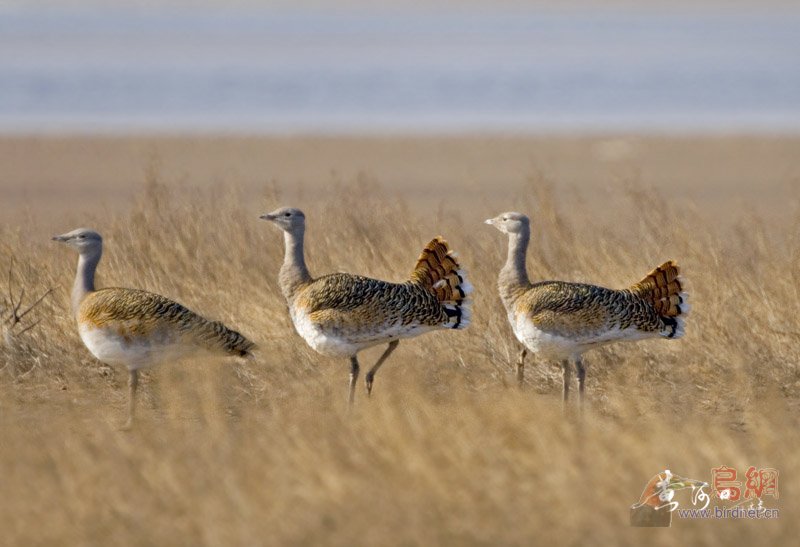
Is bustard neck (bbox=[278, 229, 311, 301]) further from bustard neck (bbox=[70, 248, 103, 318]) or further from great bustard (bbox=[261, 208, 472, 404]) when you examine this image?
bustard neck (bbox=[70, 248, 103, 318])

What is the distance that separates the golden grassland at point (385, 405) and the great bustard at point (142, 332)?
0.26 meters

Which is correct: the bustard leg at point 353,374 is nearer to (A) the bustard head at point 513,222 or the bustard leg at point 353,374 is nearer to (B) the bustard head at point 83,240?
(A) the bustard head at point 513,222

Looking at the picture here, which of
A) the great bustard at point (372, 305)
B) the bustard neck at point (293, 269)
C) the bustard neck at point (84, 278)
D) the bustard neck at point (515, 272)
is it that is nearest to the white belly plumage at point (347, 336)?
the great bustard at point (372, 305)

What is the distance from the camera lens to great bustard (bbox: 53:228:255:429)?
7.27m

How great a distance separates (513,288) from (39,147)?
15310 mm

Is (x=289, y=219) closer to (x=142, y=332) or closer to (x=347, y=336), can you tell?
(x=347, y=336)

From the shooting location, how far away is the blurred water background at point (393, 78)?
1016 inches

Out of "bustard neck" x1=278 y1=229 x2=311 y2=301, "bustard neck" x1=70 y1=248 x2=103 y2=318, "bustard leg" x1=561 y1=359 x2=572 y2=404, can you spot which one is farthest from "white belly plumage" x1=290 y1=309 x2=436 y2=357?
"bustard neck" x1=70 y1=248 x2=103 y2=318

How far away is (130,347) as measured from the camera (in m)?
7.28

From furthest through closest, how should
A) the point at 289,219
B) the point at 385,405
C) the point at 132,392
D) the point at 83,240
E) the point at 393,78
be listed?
the point at 393,78 < the point at 289,219 < the point at 83,240 < the point at 132,392 < the point at 385,405

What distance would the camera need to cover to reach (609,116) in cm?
2650

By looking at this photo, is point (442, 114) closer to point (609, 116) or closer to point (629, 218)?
point (609, 116)

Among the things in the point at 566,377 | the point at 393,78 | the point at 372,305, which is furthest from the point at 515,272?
the point at 393,78

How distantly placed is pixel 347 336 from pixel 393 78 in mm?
27890
